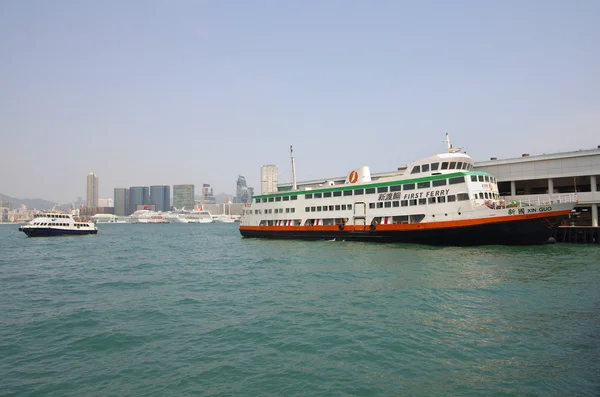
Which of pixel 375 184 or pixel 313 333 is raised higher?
pixel 375 184

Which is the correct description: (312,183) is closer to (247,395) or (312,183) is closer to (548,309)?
(548,309)

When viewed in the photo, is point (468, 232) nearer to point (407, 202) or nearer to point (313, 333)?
point (407, 202)

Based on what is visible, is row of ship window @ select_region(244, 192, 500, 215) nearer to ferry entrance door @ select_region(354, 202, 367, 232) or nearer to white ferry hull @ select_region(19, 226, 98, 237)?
ferry entrance door @ select_region(354, 202, 367, 232)

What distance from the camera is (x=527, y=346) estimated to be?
325 inches

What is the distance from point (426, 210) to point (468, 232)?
398cm

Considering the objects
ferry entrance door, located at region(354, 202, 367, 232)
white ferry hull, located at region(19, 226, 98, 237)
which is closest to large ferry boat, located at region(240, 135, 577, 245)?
ferry entrance door, located at region(354, 202, 367, 232)

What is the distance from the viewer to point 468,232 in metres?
27.0

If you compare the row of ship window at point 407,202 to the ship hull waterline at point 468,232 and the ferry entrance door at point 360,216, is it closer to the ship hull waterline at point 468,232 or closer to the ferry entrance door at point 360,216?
the ferry entrance door at point 360,216

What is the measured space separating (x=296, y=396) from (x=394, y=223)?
27.1 meters

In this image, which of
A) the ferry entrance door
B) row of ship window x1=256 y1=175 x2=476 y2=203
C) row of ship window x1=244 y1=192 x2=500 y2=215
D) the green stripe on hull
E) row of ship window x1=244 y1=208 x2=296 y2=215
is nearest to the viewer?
row of ship window x1=244 y1=192 x2=500 y2=215

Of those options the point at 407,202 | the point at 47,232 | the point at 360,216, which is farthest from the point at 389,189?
the point at 47,232

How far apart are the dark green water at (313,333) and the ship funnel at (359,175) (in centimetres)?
1883

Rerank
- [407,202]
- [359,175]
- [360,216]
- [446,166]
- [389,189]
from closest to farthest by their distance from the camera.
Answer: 1. [446,166]
2. [407,202]
3. [389,189]
4. [360,216]
5. [359,175]

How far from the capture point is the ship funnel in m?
36.8
